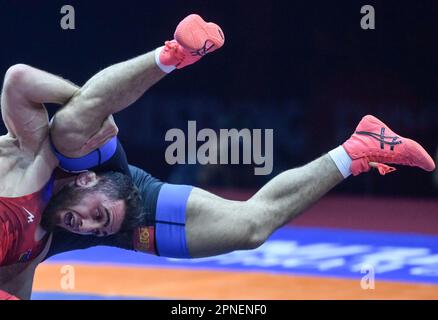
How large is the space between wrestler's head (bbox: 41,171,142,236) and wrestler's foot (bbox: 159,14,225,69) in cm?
56

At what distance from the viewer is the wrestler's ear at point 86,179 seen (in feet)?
11.2

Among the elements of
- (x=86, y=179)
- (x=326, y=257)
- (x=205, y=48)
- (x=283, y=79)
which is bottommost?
(x=326, y=257)

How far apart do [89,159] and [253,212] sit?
2.16ft

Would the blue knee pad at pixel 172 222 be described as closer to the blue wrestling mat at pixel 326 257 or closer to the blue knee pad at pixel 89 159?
the blue knee pad at pixel 89 159

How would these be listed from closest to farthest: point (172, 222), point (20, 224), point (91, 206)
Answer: point (20, 224) < point (91, 206) < point (172, 222)

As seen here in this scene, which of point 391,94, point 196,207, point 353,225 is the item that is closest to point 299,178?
point 196,207

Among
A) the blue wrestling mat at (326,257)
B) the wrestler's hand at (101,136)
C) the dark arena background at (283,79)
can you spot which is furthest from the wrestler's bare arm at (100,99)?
the dark arena background at (283,79)

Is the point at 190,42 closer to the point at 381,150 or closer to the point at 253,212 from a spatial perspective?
the point at 253,212

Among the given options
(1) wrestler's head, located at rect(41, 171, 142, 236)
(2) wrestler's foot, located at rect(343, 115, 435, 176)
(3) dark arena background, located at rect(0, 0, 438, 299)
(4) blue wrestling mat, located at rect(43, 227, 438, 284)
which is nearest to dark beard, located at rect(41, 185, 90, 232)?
(1) wrestler's head, located at rect(41, 171, 142, 236)

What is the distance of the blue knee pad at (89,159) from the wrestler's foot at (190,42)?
0.46m

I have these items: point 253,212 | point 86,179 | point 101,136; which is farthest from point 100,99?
point 253,212

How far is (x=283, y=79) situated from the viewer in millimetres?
6082
